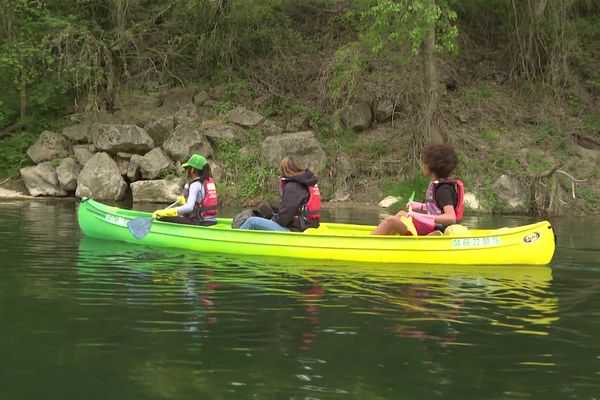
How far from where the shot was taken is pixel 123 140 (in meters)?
17.8

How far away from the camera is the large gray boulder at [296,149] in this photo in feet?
57.6

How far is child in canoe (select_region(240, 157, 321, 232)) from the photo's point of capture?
7.95 m

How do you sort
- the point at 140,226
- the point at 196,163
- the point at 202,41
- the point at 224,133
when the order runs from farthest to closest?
the point at 202,41, the point at 224,133, the point at 140,226, the point at 196,163

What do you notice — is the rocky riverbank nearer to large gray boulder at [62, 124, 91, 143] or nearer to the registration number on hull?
large gray boulder at [62, 124, 91, 143]

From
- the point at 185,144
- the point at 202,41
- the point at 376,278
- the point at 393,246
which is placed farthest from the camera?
the point at 202,41

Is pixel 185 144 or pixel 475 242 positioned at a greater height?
pixel 185 144

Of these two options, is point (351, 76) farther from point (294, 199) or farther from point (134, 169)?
point (294, 199)

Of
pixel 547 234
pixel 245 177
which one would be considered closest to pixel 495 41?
pixel 245 177

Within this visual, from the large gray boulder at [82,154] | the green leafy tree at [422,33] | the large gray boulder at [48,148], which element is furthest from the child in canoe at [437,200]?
the large gray boulder at [48,148]

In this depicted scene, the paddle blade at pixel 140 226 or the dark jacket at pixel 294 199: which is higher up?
the dark jacket at pixel 294 199

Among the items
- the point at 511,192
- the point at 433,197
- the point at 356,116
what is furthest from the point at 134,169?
the point at 433,197

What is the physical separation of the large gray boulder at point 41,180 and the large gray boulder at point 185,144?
2749mm

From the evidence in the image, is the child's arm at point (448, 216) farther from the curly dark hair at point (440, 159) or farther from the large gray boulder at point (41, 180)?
the large gray boulder at point (41, 180)

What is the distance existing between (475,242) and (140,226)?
4.19 meters
